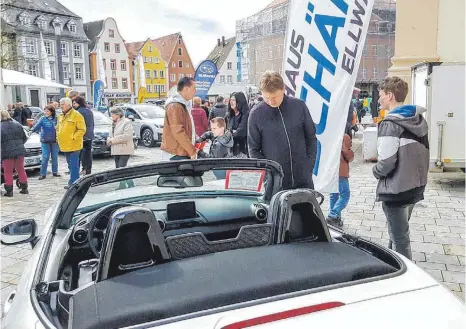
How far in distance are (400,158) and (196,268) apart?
2354mm

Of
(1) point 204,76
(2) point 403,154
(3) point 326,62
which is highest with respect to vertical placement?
(1) point 204,76

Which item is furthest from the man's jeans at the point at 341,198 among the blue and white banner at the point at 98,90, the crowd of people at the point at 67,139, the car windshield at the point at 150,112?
the blue and white banner at the point at 98,90

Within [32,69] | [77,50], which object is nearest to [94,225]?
[32,69]

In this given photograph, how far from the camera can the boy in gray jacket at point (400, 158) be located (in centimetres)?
346

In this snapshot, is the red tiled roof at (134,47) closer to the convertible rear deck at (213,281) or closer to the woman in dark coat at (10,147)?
the woman in dark coat at (10,147)

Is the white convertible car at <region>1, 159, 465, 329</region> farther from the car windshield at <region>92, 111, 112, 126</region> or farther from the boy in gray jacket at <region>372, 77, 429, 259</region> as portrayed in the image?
the car windshield at <region>92, 111, 112, 126</region>

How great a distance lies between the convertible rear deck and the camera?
4.73 ft

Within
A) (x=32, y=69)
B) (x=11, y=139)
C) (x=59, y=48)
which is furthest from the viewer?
(x=59, y=48)

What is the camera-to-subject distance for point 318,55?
A: 202 inches

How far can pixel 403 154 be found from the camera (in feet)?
11.4

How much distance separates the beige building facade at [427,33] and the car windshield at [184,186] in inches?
420

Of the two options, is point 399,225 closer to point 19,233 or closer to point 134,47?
point 19,233

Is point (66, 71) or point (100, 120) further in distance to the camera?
point (66, 71)

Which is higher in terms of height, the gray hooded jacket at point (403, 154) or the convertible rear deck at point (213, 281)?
the gray hooded jacket at point (403, 154)
